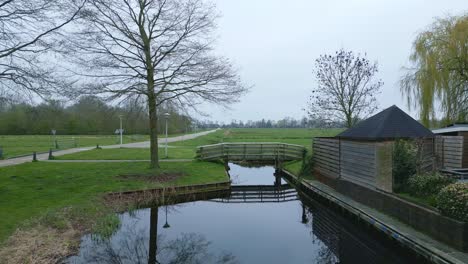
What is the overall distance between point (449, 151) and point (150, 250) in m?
10.7

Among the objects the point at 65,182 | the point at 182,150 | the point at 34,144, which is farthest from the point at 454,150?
the point at 34,144

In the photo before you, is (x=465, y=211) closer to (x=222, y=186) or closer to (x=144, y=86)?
(x=222, y=186)

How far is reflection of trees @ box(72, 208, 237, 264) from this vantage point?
7383mm

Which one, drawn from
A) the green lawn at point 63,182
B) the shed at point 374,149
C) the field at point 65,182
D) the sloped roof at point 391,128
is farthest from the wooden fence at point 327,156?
the green lawn at point 63,182

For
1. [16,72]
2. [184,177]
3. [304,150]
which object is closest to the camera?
[16,72]

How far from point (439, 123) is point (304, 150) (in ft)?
23.2

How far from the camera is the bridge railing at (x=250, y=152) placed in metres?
19.8

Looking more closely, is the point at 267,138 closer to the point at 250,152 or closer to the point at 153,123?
the point at 250,152

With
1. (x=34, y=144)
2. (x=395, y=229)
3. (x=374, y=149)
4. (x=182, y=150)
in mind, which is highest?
(x=374, y=149)

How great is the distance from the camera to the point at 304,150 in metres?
20.1

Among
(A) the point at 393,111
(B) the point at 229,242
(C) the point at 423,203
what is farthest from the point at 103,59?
(C) the point at 423,203

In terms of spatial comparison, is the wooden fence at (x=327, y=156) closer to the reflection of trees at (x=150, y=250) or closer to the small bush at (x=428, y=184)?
the small bush at (x=428, y=184)

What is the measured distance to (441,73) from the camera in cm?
1645

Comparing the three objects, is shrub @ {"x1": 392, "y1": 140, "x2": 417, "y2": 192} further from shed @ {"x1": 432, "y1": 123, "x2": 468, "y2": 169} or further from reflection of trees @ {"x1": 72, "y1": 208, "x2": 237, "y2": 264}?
reflection of trees @ {"x1": 72, "y1": 208, "x2": 237, "y2": 264}
